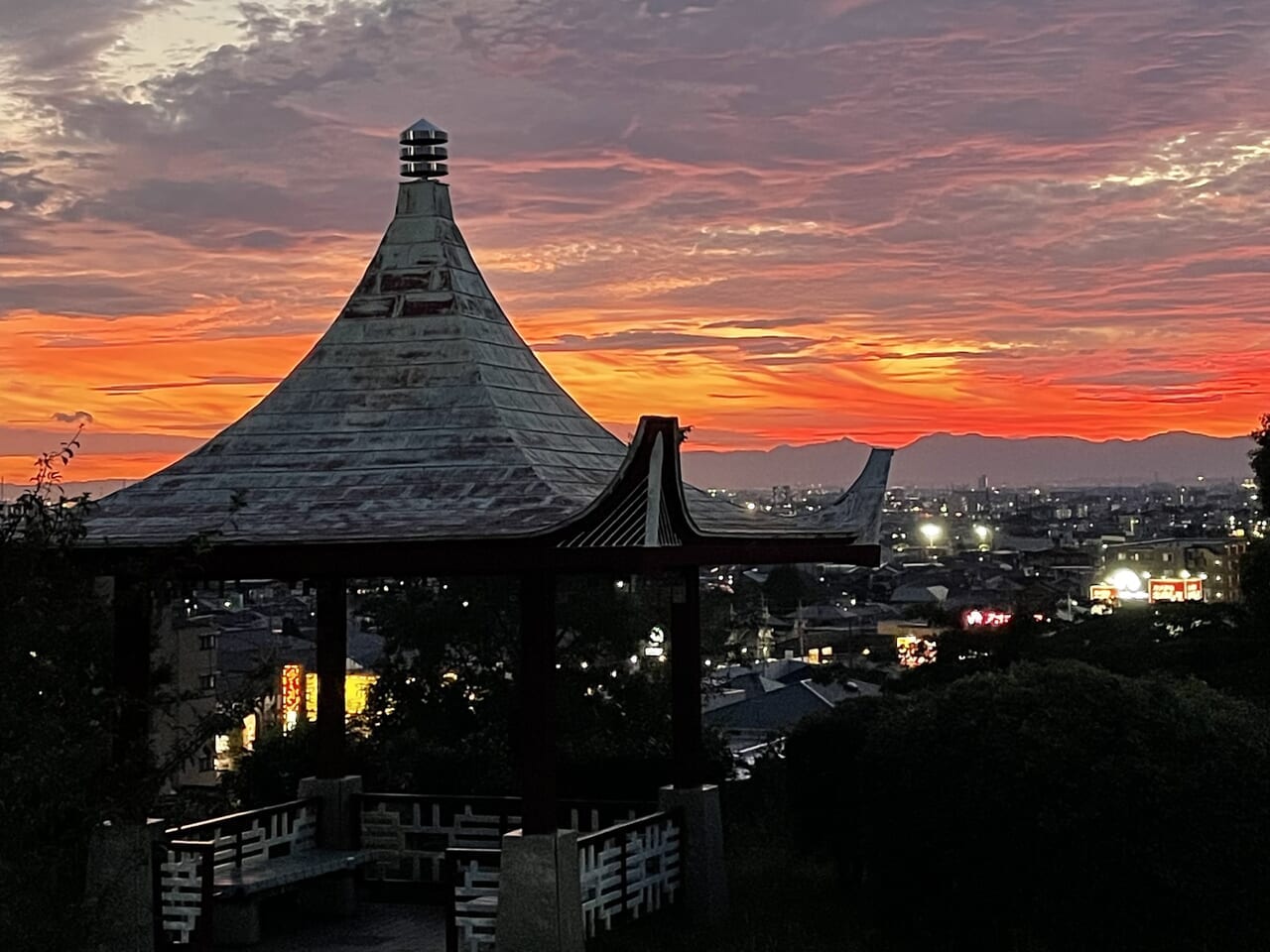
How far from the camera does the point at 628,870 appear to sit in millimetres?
14625

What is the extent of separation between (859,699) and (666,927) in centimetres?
347

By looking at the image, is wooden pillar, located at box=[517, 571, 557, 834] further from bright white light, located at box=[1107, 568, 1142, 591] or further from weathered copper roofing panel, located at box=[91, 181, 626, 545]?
bright white light, located at box=[1107, 568, 1142, 591]

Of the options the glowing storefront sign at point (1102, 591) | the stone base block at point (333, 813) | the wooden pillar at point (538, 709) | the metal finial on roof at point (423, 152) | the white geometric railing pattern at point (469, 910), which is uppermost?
the metal finial on roof at point (423, 152)

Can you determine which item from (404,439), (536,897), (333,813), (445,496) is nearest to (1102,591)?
(333,813)

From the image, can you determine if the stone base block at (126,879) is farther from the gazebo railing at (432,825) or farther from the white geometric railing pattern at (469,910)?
the gazebo railing at (432,825)

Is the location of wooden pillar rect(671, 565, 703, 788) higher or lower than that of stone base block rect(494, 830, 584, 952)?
higher

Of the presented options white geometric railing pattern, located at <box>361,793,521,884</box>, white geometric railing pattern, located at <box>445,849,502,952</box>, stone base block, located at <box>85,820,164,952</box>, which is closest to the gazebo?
white geometric railing pattern, located at <box>445,849,502,952</box>

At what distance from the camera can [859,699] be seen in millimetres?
Result: 17406

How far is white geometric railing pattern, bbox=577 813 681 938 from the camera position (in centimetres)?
1380

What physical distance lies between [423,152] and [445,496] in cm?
395

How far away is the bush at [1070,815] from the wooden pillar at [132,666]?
18.5ft

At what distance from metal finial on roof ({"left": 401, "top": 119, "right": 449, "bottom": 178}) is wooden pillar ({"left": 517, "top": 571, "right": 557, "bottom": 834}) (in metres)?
4.42

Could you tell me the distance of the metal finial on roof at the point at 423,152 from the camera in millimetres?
15422

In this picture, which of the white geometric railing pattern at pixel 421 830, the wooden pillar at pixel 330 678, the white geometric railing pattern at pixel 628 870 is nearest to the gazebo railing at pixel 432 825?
the white geometric railing pattern at pixel 421 830
